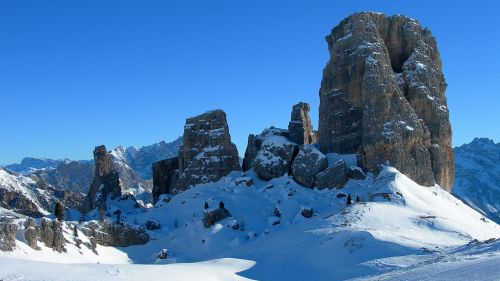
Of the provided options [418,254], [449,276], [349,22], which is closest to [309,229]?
[418,254]

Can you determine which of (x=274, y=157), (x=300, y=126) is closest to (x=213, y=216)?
(x=274, y=157)

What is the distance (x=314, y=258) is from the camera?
145ft

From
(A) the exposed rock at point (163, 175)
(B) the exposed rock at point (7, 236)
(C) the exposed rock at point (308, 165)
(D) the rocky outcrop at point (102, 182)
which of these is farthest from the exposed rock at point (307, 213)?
(D) the rocky outcrop at point (102, 182)

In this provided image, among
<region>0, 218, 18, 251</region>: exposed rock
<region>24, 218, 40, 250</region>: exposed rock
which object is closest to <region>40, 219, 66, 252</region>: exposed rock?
<region>24, 218, 40, 250</region>: exposed rock

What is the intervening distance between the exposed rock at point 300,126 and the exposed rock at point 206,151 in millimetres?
9399

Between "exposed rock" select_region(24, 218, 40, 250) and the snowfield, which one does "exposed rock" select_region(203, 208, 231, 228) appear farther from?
"exposed rock" select_region(24, 218, 40, 250)

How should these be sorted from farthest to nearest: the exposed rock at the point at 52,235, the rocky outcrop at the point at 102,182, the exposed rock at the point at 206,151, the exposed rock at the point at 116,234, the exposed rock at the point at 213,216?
the rocky outcrop at the point at 102,182
the exposed rock at the point at 206,151
the exposed rock at the point at 213,216
the exposed rock at the point at 116,234
the exposed rock at the point at 52,235

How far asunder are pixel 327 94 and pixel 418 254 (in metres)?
43.9

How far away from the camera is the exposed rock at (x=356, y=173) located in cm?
6962

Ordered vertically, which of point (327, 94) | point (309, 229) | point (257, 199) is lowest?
point (309, 229)

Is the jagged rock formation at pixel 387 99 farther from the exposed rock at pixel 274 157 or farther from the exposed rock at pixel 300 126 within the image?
the exposed rock at pixel 274 157

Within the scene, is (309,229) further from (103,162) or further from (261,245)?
(103,162)

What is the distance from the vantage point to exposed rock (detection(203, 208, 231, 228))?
65.2m

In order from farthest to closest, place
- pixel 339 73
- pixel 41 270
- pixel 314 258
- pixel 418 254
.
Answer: pixel 339 73, pixel 314 258, pixel 418 254, pixel 41 270
